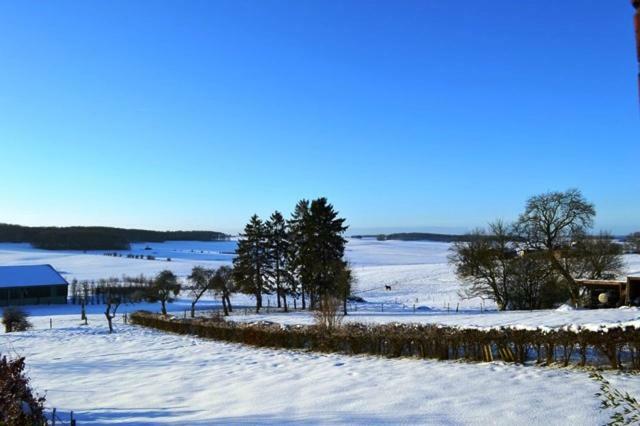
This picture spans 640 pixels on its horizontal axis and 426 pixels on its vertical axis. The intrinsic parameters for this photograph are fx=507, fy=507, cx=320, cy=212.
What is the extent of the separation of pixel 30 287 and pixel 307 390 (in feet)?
194

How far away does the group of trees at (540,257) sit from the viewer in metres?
37.1

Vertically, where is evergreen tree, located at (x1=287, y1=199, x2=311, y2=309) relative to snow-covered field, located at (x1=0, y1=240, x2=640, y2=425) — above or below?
above

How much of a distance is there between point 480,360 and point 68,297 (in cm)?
6431

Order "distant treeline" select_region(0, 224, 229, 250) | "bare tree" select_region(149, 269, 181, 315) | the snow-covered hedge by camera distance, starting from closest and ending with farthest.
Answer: the snow-covered hedge < "bare tree" select_region(149, 269, 181, 315) < "distant treeline" select_region(0, 224, 229, 250)

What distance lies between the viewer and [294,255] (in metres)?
47.2

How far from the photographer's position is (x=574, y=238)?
39656 millimetres

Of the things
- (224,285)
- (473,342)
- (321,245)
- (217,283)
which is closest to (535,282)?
(321,245)

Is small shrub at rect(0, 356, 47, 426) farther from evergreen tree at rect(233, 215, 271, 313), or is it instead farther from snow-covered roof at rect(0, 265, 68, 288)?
snow-covered roof at rect(0, 265, 68, 288)

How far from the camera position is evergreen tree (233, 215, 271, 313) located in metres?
47.6

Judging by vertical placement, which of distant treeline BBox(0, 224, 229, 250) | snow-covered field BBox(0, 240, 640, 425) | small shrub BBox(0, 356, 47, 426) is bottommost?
snow-covered field BBox(0, 240, 640, 425)

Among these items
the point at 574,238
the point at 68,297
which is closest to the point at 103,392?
the point at 574,238

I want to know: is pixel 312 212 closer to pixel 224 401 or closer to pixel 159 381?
pixel 159 381

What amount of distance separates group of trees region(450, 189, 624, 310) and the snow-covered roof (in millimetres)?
47992


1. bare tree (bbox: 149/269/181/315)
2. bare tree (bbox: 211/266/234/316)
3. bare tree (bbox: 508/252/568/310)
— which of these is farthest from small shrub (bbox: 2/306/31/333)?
bare tree (bbox: 508/252/568/310)
